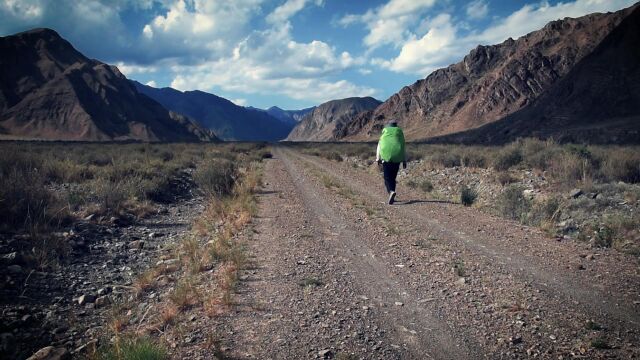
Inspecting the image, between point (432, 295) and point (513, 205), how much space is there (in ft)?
20.3

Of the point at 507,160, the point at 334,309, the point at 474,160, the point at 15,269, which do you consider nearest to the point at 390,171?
the point at 334,309

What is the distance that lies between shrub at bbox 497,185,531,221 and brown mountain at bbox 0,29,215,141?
334ft

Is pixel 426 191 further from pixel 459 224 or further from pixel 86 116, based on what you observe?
pixel 86 116

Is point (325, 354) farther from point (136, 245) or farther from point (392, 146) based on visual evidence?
point (392, 146)

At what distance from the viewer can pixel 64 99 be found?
341 feet

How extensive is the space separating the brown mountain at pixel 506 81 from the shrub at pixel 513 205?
60.2m

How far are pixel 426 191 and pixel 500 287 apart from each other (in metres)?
8.92

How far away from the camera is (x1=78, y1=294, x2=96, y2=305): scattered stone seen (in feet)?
20.4

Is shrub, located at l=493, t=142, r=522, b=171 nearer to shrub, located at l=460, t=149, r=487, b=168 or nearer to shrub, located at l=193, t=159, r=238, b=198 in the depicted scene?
shrub, located at l=460, t=149, r=487, b=168

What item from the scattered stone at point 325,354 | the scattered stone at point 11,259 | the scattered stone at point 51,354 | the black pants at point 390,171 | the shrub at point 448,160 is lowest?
the scattered stone at point 51,354


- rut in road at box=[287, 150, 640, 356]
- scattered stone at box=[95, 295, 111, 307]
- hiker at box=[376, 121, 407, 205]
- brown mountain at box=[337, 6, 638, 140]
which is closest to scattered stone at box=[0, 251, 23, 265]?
scattered stone at box=[95, 295, 111, 307]

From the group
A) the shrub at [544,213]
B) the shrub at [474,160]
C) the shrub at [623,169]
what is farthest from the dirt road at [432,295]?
the shrub at [474,160]

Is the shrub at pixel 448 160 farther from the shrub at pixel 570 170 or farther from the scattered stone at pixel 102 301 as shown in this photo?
the scattered stone at pixel 102 301

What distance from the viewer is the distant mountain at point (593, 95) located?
2355 inches
